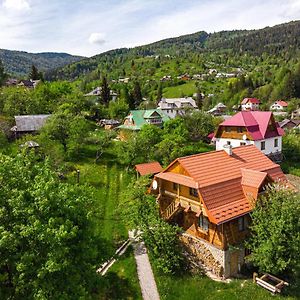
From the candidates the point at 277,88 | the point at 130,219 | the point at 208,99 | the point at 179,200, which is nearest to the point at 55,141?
the point at 130,219

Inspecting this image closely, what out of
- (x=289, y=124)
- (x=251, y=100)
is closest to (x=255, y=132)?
(x=289, y=124)

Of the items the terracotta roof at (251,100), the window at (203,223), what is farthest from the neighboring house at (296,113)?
the window at (203,223)

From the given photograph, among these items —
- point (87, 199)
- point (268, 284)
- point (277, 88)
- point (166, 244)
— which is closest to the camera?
Answer: point (87, 199)

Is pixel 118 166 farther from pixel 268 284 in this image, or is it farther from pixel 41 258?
pixel 41 258

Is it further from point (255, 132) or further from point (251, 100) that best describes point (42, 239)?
point (251, 100)

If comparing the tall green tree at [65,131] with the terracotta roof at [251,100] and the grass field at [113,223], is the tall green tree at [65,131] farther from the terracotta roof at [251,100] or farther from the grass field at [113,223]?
the terracotta roof at [251,100]

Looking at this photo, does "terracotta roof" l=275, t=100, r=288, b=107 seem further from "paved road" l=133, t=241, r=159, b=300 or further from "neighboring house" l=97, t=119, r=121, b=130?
"paved road" l=133, t=241, r=159, b=300
